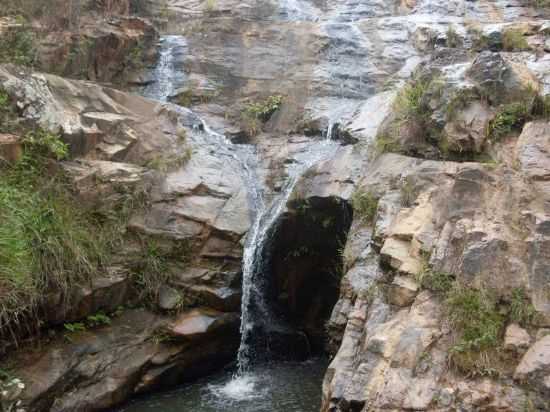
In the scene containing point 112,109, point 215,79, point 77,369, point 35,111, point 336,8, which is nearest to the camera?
point 77,369

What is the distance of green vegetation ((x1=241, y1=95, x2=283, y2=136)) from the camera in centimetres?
1059

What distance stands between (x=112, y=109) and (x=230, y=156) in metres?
2.03

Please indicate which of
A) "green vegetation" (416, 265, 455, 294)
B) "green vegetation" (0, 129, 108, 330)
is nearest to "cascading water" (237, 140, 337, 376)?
"green vegetation" (0, 129, 108, 330)

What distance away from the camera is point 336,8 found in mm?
14375

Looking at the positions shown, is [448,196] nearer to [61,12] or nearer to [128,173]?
[128,173]

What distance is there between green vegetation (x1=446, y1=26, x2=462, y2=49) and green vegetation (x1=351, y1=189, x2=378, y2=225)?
4680 millimetres

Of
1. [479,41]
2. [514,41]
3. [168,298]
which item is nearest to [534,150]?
[514,41]

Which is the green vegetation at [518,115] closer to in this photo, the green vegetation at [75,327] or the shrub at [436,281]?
the shrub at [436,281]

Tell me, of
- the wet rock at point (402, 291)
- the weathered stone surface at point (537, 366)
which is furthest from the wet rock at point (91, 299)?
the weathered stone surface at point (537, 366)

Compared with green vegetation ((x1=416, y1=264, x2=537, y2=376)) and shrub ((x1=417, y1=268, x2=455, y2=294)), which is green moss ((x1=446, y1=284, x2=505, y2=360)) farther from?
shrub ((x1=417, y1=268, x2=455, y2=294))

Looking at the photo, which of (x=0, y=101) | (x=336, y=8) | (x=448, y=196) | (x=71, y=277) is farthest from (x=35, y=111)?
(x=336, y=8)

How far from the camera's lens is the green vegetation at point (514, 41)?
9.20 meters

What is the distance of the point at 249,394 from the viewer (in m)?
7.54

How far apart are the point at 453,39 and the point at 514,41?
1.47 metres
